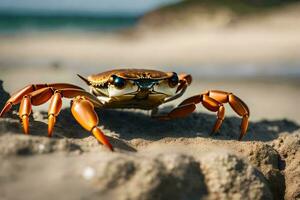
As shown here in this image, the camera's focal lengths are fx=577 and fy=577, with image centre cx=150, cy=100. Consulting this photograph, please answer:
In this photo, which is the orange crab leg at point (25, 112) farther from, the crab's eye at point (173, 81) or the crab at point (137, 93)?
the crab's eye at point (173, 81)

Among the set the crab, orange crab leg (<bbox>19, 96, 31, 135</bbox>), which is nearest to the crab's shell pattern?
the crab

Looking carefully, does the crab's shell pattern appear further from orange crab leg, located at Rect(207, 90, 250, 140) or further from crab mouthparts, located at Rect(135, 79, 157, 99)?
orange crab leg, located at Rect(207, 90, 250, 140)

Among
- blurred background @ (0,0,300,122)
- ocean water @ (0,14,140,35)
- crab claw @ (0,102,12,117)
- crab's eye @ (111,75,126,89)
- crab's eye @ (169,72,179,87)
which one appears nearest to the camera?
crab claw @ (0,102,12,117)

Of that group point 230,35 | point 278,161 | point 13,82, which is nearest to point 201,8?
point 230,35

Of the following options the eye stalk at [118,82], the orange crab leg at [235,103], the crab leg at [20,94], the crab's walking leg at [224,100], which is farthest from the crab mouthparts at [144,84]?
the crab leg at [20,94]

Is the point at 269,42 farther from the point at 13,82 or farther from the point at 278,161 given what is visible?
the point at 278,161

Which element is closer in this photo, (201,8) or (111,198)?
(111,198)
